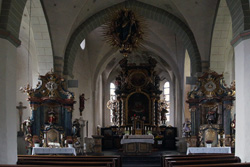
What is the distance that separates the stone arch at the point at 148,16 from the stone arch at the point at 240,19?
6179 millimetres

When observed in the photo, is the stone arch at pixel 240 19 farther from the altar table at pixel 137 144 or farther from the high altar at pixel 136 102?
the high altar at pixel 136 102

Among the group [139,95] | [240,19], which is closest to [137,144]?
[139,95]

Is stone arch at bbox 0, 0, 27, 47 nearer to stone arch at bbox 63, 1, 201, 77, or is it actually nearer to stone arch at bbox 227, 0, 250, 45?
stone arch at bbox 227, 0, 250, 45

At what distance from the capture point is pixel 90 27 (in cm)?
1658

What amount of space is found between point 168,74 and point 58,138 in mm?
15792

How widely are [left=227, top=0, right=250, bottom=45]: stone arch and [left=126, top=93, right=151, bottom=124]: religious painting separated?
16.2 meters

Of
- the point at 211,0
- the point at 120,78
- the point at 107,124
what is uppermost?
the point at 211,0

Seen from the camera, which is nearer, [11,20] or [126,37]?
[11,20]

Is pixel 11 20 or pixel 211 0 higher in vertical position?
pixel 211 0

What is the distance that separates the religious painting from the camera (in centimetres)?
2538

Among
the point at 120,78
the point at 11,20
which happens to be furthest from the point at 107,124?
the point at 11,20

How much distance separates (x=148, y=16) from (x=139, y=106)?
969 centimetres

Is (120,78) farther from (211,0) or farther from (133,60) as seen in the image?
(211,0)

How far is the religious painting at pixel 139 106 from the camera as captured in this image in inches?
999
